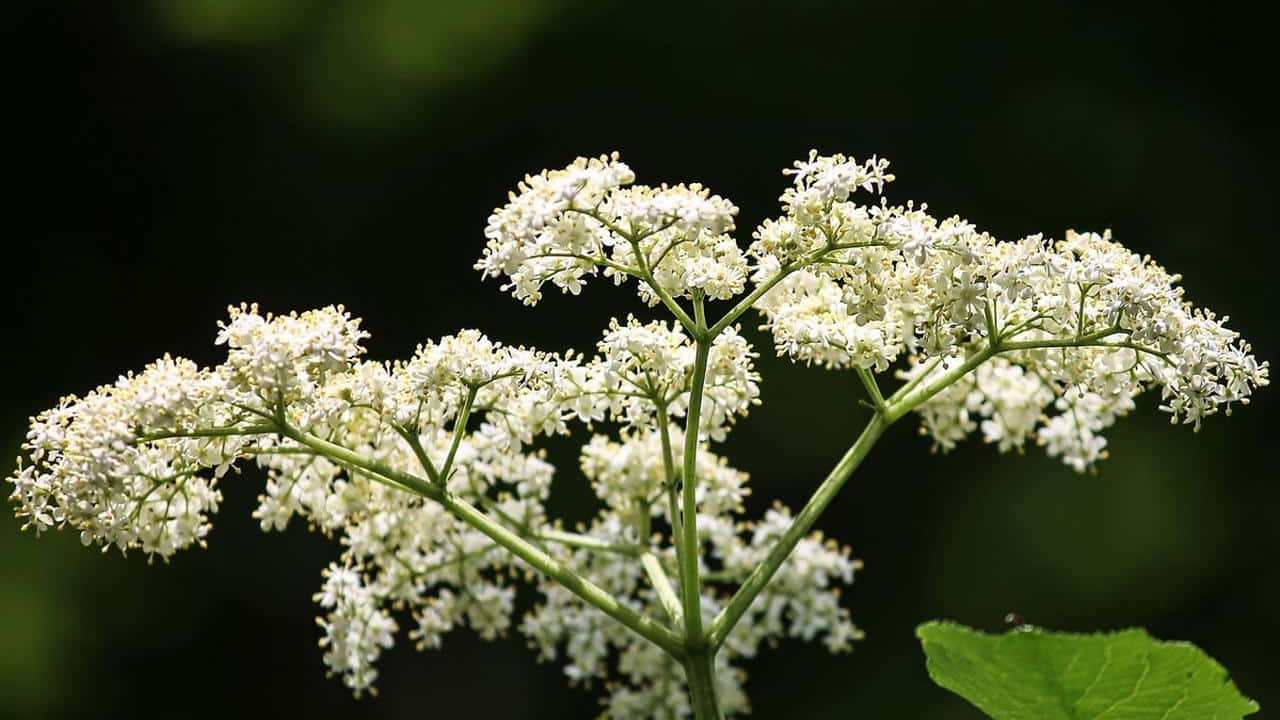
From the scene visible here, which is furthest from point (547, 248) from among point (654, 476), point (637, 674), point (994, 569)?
point (994, 569)

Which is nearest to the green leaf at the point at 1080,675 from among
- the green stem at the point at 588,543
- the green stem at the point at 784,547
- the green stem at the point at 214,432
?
the green stem at the point at 784,547

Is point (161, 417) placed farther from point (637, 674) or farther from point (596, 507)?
point (596, 507)

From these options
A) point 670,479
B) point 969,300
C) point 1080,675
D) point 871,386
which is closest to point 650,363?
point 670,479

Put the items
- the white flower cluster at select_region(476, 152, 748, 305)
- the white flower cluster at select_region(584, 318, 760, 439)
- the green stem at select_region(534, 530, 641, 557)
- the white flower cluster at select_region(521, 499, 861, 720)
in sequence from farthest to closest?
the white flower cluster at select_region(521, 499, 861, 720)
the green stem at select_region(534, 530, 641, 557)
the white flower cluster at select_region(584, 318, 760, 439)
the white flower cluster at select_region(476, 152, 748, 305)

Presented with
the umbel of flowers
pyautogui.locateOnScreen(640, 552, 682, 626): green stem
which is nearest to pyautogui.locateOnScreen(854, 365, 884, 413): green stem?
the umbel of flowers

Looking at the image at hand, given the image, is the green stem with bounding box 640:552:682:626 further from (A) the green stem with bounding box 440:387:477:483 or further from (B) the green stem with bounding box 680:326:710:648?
(A) the green stem with bounding box 440:387:477:483

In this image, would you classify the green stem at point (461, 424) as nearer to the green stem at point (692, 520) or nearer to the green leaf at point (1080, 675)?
the green stem at point (692, 520)

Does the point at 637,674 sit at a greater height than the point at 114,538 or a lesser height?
greater
